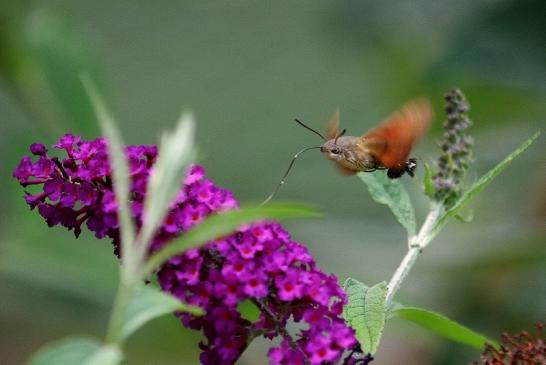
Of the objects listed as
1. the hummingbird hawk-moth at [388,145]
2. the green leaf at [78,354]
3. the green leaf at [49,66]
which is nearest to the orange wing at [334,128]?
the hummingbird hawk-moth at [388,145]

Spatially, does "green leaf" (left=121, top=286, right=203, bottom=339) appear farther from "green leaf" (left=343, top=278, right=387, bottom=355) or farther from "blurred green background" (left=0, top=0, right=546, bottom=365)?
"blurred green background" (left=0, top=0, right=546, bottom=365)

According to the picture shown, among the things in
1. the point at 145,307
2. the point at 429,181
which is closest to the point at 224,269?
the point at 145,307

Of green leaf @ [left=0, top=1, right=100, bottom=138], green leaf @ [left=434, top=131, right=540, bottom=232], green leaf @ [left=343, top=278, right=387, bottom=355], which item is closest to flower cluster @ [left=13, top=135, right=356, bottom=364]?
green leaf @ [left=343, top=278, right=387, bottom=355]

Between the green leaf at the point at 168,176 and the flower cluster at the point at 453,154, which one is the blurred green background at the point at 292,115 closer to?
the flower cluster at the point at 453,154

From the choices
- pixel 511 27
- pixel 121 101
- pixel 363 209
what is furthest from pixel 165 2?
pixel 511 27

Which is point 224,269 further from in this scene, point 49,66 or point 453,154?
point 49,66
